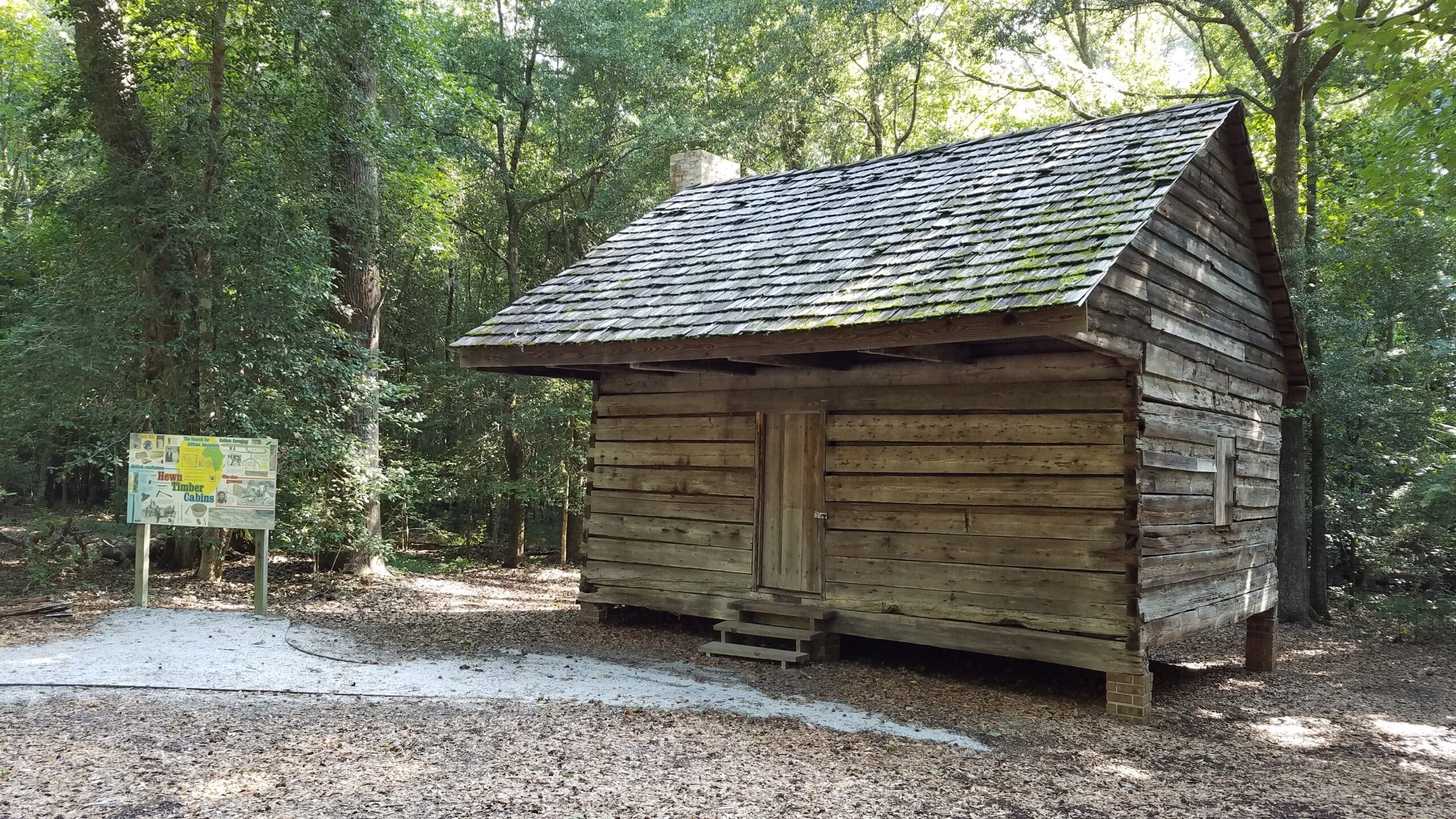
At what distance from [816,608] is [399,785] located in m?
4.66

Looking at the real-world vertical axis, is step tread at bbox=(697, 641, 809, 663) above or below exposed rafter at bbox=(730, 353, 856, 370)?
below

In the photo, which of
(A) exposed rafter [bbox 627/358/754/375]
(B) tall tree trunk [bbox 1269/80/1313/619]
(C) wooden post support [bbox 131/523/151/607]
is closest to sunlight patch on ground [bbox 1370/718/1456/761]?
(B) tall tree trunk [bbox 1269/80/1313/619]

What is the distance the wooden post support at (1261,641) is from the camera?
1024cm

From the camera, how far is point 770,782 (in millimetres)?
5324

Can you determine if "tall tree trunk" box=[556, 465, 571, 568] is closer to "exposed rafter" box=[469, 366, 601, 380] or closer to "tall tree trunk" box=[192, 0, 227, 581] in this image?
"exposed rafter" box=[469, 366, 601, 380]

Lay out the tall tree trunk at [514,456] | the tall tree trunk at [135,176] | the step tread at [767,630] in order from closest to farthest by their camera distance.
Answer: the step tread at [767,630] → the tall tree trunk at [135,176] → the tall tree trunk at [514,456]

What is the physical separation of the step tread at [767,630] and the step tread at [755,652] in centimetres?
13

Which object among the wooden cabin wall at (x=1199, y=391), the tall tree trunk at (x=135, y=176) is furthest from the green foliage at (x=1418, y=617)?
the tall tree trunk at (x=135, y=176)

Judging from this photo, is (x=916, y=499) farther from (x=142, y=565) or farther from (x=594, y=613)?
(x=142, y=565)

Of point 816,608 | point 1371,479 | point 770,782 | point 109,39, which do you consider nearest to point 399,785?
point 770,782

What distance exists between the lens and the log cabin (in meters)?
7.48

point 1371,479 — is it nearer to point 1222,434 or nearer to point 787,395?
point 1222,434

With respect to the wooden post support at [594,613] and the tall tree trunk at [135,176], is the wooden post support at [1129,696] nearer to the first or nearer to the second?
the wooden post support at [594,613]

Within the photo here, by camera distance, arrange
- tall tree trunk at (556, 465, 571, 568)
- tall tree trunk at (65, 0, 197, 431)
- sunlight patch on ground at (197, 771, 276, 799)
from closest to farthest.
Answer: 1. sunlight patch on ground at (197, 771, 276, 799)
2. tall tree trunk at (65, 0, 197, 431)
3. tall tree trunk at (556, 465, 571, 568)
